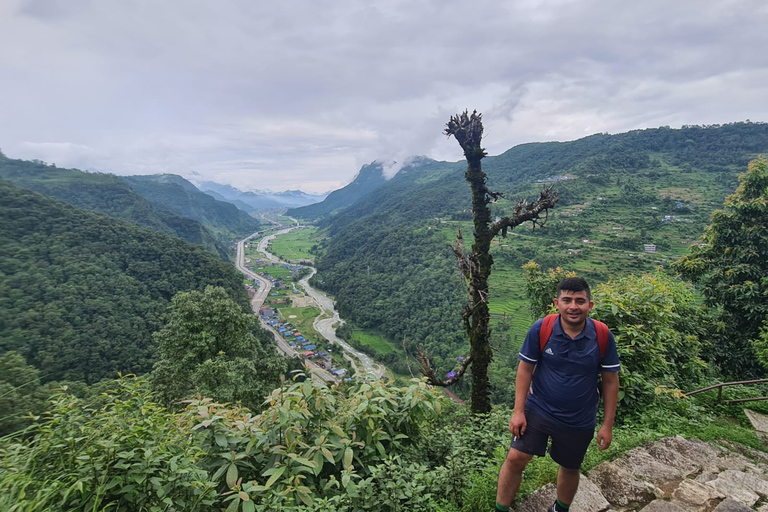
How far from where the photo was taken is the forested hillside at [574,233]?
4319 cm

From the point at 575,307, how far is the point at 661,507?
6.00 ft

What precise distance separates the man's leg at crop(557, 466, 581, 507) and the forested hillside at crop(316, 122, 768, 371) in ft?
76.0

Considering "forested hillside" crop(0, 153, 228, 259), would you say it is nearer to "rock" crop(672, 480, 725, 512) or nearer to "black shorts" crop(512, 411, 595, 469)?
"black shorts" crop(512, 411, 595, 469)

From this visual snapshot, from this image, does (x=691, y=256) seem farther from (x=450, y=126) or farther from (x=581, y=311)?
(x=581, y=311)

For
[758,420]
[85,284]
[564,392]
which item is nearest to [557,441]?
[564,392]

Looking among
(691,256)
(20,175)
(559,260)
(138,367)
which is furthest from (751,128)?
(20,175)

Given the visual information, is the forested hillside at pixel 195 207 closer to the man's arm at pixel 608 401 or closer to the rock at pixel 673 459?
the rock at pixel 673 459

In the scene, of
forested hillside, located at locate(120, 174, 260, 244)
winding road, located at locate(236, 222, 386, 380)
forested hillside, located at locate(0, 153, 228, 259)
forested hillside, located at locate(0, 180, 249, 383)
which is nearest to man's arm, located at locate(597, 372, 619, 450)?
winding road, located at locate(236, 222, 386, 380)

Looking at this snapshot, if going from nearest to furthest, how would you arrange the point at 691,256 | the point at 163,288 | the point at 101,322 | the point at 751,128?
the point at 691,256 → the point at 101,322 → the point at 163,288 → the point at 751,128

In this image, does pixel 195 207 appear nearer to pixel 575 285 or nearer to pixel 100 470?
pixel 100 470

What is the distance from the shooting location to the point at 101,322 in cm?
2773

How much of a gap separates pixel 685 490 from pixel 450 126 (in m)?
5.30

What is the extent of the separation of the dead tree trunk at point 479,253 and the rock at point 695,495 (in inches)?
106

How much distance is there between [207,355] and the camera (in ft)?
36.4
